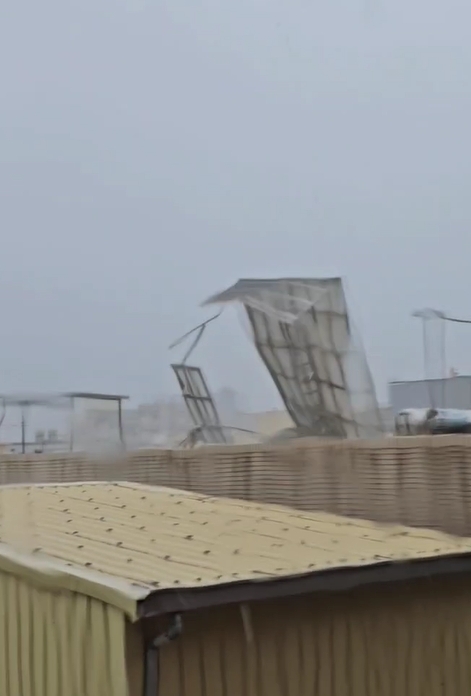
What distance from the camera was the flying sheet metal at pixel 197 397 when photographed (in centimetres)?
488

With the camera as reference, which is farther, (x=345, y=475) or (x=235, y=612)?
(x=345, y=475)

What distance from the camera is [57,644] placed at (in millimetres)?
1938

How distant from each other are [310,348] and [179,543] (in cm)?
209

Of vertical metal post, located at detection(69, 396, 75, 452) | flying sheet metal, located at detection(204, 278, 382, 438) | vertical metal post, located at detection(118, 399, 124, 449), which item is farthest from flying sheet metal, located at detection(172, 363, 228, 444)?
vertical metal post, located at detection(69, 396, 75, 452)

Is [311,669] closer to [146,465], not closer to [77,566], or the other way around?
[77,566]

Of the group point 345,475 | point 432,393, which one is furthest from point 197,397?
point 345,475

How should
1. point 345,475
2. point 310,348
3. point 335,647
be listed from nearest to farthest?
point 335,647
point 345,475
point 310,348

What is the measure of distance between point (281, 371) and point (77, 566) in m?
2.54

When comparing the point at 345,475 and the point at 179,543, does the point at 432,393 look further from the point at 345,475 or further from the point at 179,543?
the point at 179,543

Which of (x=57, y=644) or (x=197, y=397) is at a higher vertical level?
(x=197, y=397)

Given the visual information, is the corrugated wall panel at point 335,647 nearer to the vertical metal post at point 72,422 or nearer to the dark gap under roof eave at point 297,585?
the dark gap under roof eave at point 297,585

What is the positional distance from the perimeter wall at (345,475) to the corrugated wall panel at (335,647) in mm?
390

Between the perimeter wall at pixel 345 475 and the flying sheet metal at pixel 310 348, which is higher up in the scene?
the flying sheet metal at pixel 310 348

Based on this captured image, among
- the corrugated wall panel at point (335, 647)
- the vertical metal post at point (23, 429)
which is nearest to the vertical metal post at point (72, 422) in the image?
the vertical metal post at point (23, 429)
